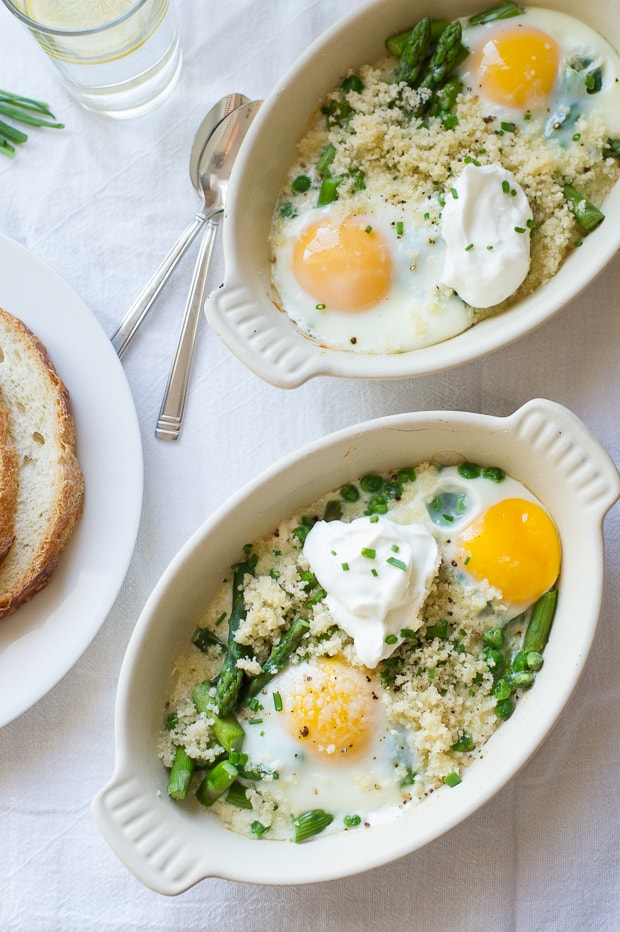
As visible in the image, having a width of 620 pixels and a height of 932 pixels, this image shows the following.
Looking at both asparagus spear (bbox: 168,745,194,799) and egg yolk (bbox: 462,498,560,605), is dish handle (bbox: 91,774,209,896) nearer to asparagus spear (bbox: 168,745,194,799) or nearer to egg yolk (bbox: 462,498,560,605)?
asparagus spear (bbox: 168,745,194,799)

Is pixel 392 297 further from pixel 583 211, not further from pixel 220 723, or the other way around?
pixel 220 723

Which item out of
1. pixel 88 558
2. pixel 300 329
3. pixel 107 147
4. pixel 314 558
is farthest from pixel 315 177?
pixel 88 558

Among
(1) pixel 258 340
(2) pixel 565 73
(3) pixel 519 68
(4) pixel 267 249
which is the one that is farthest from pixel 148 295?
(2) pixel 565 73

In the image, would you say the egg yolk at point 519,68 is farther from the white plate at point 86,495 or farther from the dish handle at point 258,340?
the white plate at point 86,495

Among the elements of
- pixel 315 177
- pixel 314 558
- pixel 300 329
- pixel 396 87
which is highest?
pixel 396 87

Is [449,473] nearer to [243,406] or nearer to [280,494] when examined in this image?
[280,494]
